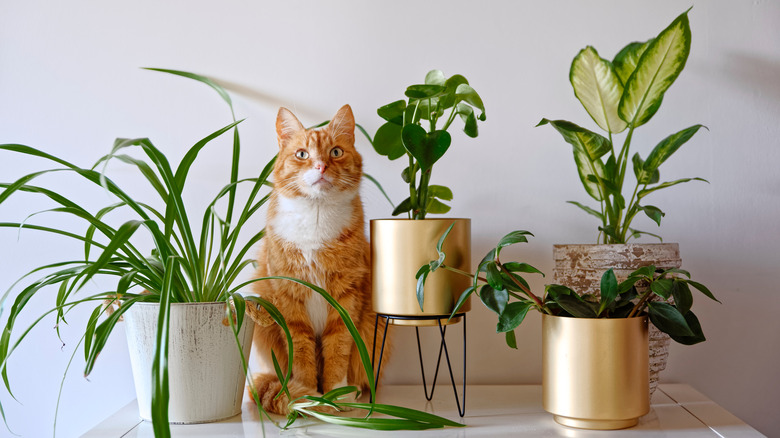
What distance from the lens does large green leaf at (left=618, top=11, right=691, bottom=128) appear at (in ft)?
3.07

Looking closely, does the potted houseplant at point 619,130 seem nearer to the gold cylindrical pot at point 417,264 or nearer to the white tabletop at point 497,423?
the white tabletop at point 497,423

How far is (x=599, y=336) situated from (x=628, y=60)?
0.52m

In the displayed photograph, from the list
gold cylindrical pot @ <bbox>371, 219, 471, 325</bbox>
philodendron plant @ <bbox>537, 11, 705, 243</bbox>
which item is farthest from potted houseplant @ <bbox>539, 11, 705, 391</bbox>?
gold cylindrical pot @ <bbox>371, 219, 471, 325</bbox>

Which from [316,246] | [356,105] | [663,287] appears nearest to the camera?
[663,287]

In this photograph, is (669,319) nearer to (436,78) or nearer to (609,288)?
(609,288)

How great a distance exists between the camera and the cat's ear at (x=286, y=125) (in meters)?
1.07

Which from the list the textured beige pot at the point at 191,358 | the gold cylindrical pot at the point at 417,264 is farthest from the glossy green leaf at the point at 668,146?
the textured beige pot at the point at 191,358

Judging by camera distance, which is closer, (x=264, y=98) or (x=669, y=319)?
(x=669, y=319)

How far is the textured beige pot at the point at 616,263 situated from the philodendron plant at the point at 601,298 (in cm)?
5

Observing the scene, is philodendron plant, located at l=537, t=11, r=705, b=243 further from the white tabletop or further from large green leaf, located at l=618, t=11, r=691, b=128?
the white tabletop

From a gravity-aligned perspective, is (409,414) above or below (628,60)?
below


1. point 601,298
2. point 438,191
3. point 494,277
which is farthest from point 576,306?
point 438,191

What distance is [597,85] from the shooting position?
103cm

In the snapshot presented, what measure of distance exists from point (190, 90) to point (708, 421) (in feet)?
4.01
